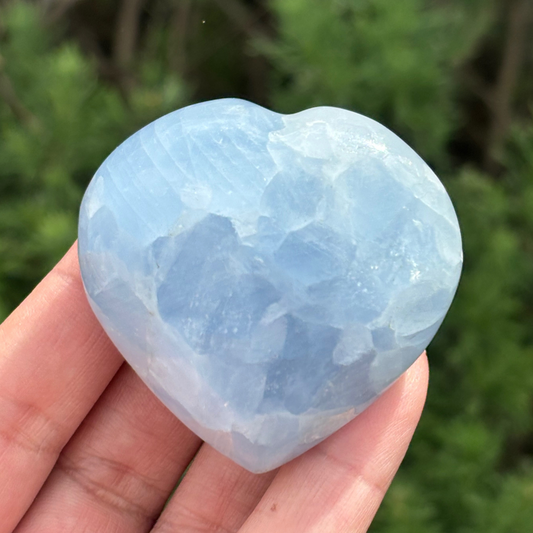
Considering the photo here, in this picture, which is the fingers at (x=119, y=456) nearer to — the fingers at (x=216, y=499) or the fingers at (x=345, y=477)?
the fingers at (x=216, y=499)

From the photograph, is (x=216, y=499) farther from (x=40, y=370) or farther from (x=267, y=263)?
(x=267, y=263)

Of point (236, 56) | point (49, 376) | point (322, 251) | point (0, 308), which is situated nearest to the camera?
point (322, 251)

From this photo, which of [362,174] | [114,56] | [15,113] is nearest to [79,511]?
[362,174]

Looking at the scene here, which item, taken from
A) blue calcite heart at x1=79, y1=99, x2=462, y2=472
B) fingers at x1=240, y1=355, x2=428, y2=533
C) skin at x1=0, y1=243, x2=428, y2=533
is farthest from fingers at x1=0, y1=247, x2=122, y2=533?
fingers at x1=240, y1=355, x2=428, y2=533

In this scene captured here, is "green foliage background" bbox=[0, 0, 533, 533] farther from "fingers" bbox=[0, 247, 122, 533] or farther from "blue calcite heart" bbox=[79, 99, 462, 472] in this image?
"blue calcite heart" bbox=[79, 99, 462, 472]

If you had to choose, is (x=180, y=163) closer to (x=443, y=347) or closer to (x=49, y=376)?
(x=49, y=376)

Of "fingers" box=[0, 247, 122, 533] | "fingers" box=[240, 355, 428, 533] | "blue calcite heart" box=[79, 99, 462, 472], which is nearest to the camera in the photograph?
"blue calcite heart" box=[79, 99, 462, 472]

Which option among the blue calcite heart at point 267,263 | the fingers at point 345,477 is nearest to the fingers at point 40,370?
the blue calcite heart at point 267,263
